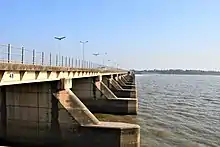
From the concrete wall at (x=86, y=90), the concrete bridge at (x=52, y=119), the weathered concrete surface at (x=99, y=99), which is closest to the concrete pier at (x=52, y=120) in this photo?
the concrete bridge at (x=52, y=119)

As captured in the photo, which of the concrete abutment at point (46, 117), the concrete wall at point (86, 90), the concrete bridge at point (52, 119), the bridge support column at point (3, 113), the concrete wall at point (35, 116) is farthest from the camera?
the concrete wall at point (86, 90)

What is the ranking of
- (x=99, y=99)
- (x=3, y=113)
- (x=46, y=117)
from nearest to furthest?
(x=46, y=117) < (x=3, y=113) < (x=99, y=99)

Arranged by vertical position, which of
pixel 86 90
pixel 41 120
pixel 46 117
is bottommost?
pixel 41 120

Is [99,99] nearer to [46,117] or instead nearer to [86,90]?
[86,90]

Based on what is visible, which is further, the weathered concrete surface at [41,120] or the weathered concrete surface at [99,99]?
the weathered concrete surface at [99,99]

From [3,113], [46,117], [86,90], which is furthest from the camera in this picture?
[86,90]

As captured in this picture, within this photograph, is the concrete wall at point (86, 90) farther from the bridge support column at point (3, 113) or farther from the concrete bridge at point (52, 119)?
the bridge support column at point (3, 113)

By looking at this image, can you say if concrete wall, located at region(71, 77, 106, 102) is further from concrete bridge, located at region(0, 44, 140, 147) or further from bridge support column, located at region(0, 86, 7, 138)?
bridge support column, located at region(0, 86, 7, 138)

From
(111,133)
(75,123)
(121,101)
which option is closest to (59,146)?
(75,123)

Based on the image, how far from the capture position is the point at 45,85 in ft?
67.4

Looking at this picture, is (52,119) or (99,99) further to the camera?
(99,99)

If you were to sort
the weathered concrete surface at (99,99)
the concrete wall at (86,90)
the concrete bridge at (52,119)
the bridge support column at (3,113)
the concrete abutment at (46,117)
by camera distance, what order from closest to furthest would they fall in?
the concrete bridge at (52,119) → the concrete abutment at (46,117) → the bridge support column at (3,113) → the weathered concrete surface at (99,99) → the concrete wall at (86,90)

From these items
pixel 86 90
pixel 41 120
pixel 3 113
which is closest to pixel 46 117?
pixel 41 120

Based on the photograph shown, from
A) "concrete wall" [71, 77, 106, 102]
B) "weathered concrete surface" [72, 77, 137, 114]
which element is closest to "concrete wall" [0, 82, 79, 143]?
"weathered concrete surface" [72, 77, 137, 114]
